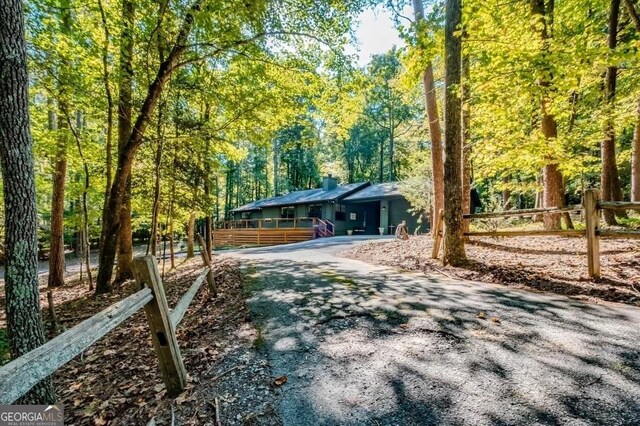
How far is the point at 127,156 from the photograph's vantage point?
7109 millimetres

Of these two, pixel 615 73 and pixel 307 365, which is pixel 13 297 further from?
pixel 615 73

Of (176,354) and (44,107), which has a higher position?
(44,107)

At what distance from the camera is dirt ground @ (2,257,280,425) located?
2300 millimetres

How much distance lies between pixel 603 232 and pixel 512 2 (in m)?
5.48

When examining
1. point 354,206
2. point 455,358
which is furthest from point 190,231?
point 354,206

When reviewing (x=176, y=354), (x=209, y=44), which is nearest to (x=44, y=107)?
(x=209, y=44)

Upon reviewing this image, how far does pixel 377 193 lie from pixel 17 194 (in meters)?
22.8

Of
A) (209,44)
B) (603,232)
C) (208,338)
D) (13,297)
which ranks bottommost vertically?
(208,338)

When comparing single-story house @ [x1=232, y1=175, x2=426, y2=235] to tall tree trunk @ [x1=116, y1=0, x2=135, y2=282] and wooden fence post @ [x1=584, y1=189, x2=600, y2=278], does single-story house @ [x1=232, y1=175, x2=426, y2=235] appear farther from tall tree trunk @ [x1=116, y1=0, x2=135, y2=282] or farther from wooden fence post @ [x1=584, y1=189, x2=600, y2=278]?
wooden fence post @ [x1=584, y1=189, x2=600, y2=278]

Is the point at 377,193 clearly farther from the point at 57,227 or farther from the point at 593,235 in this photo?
the point at 593,235

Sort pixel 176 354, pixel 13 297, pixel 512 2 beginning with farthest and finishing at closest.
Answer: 1. pixel 512 2
2. pixel 176 354
3. pixel 13 297

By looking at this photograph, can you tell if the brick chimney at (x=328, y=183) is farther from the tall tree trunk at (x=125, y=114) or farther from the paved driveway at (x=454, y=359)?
the paved driveway at (x=454, y=359)

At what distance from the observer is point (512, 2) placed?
6.96m

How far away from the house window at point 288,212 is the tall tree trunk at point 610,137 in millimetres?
22870
